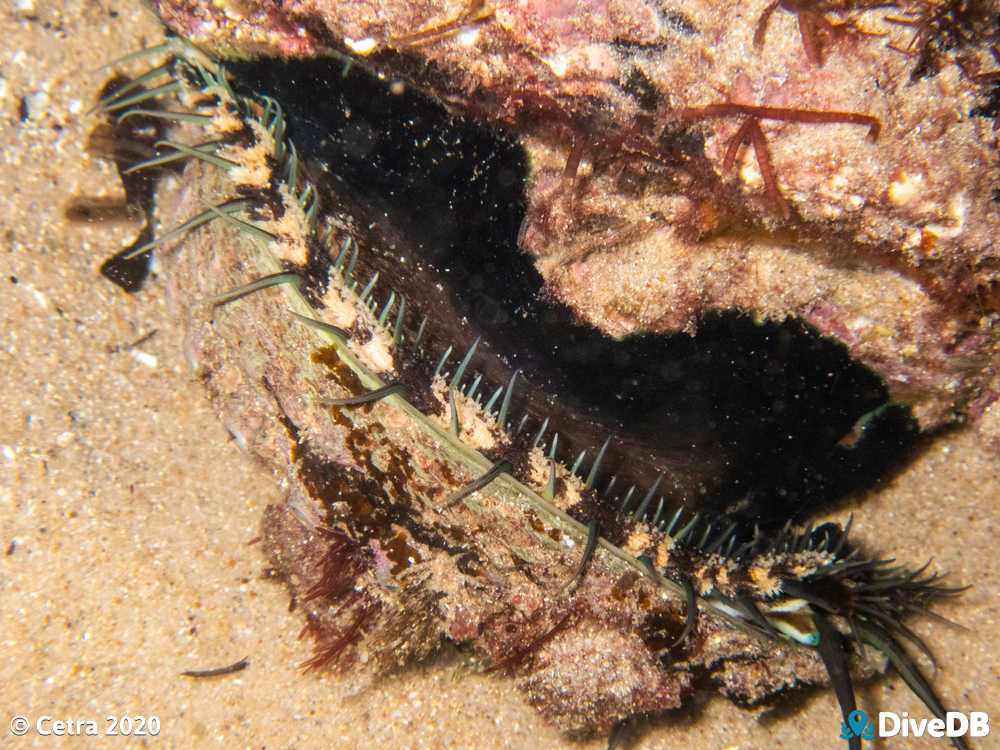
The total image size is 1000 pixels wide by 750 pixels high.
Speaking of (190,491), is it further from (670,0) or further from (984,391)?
(984,391)

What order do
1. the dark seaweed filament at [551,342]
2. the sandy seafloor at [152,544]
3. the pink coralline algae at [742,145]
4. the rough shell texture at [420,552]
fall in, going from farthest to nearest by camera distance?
the sandy seafloor at [152,544] → the dark seaweed filament at [551,342] → the rough shell texture at [420,552] → the pink coralline algae at [742,145]

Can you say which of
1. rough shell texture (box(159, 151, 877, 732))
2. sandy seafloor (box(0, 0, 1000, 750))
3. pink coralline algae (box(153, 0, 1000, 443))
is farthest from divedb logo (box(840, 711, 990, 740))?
pink coralline algae (box(153, 0, 1000, 443))

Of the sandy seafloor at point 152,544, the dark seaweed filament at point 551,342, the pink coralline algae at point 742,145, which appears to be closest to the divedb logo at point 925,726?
the sandy seafloor at point 152,544

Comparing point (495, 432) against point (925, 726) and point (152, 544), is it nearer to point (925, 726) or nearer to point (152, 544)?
point (152, 544)

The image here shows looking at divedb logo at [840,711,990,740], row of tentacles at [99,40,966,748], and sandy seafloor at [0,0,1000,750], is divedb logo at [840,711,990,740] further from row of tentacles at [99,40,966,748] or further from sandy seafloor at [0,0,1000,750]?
row of tentacles at [99,40,966,748]

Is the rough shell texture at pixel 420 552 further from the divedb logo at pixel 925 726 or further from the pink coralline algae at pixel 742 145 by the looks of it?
the pink coralline algae at pixel 742 145
